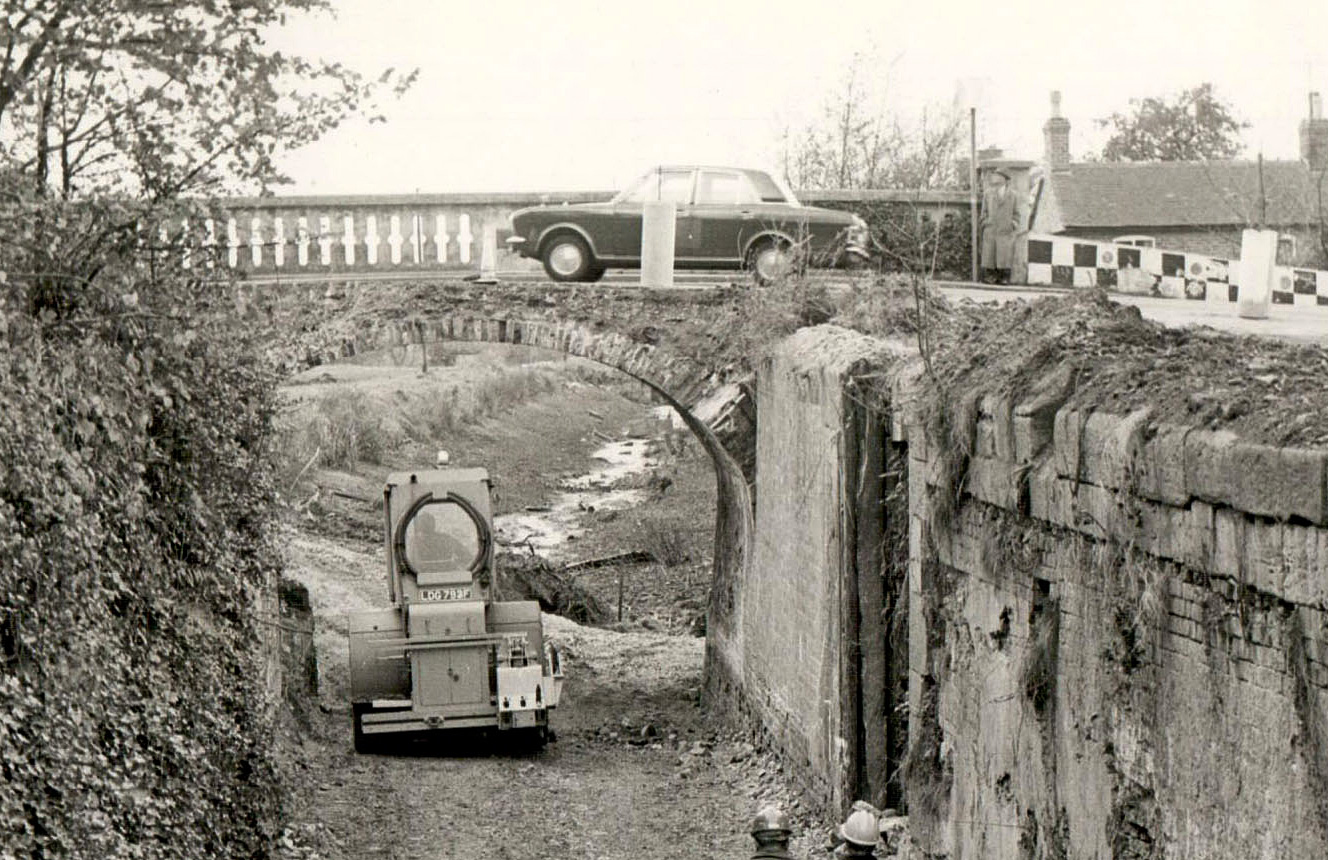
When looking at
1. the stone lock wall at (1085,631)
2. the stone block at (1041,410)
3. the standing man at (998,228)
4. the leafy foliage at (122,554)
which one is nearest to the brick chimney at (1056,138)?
the standing man at (998,228)

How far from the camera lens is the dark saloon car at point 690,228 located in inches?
771

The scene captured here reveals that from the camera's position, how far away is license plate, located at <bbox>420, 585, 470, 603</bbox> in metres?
17.0

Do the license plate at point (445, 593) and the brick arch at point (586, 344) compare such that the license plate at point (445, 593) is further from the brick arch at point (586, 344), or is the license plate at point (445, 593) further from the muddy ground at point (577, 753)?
the brick arch at point (586, 344)

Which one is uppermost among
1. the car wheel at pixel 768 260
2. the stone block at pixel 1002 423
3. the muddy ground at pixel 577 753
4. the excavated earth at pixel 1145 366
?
the car wheel at pixel 768 260

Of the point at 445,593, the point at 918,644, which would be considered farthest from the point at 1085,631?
the point at 445,593

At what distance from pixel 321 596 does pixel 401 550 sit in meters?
6.75

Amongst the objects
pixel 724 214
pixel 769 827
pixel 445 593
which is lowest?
pixel 445 593

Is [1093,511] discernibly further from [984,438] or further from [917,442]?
[917,442]

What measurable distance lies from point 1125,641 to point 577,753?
10380 mm

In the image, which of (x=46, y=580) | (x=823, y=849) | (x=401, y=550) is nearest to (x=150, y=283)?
(x=46, y=580)

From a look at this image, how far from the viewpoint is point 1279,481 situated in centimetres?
623

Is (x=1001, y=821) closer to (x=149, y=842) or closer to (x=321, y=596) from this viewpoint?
(x=149, y=842)

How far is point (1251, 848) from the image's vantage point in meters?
6.58

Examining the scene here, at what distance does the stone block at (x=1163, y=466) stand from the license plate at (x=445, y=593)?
10321 millimetres
